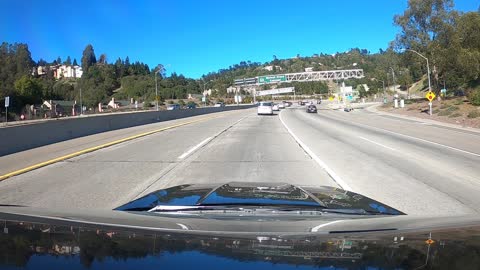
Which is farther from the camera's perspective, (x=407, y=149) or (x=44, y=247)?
(x=407, y=149)

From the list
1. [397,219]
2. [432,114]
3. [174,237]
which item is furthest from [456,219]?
[432,114]

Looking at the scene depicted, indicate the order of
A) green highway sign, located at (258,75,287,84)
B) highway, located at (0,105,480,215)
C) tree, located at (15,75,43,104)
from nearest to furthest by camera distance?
highway, located at (0,105,480,215) < tree, located at (15,75,43,104) < green highway sign, located at (258,75,287,84)

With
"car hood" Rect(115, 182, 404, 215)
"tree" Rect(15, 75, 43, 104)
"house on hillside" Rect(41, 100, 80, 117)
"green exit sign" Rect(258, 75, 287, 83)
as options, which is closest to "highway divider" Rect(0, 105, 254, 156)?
"car hood" Rect(115, 182, 404, 215)

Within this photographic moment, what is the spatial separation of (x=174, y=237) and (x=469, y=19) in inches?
2781

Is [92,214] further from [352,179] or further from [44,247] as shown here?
[352,179]

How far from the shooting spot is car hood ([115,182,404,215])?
4879 mm

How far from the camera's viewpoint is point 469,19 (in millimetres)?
64688

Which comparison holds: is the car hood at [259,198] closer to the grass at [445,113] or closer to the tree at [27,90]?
the grass at [445,113]

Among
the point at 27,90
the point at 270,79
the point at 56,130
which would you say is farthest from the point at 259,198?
the point at 270,79

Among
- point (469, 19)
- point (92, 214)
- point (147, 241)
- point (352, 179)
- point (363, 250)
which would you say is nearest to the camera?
point (363, 250)

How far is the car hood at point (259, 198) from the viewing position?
16.0 ft

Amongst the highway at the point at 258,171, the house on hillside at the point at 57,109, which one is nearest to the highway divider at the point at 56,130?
the highway at the point at 258,171

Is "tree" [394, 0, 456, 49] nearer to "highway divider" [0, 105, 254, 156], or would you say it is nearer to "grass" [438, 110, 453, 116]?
"grass" [438, 110, 453, 116]

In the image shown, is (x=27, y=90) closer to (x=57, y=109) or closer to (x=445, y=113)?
(x=57, y=109)
